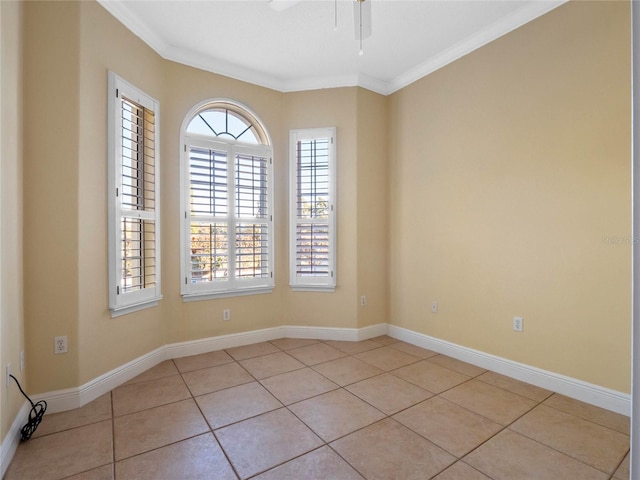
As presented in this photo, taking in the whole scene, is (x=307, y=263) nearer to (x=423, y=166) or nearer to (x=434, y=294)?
(x=434, y=294)

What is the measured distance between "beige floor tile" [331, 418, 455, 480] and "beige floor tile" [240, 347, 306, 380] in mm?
1067

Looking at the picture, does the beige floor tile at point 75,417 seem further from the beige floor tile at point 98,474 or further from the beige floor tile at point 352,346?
the beige floor tile at point 352,346

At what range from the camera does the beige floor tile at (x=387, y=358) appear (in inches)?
119

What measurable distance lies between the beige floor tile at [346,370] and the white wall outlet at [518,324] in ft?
3.86

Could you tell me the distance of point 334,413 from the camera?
7.20 feet

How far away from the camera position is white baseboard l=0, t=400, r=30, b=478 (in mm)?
1657

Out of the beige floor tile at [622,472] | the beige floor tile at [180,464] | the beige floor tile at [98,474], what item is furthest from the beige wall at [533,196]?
→ the beige floor tile at [98,474]

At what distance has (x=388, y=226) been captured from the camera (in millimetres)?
3904

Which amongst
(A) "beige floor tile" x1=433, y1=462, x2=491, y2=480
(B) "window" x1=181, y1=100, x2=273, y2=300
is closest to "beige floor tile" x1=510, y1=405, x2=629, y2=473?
(A) "beige floor tile" x1=433, y1=462, x2=491, y2=480

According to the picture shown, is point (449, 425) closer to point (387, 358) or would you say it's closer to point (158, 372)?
point (387, 358)

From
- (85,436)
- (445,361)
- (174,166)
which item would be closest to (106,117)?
(174,166)

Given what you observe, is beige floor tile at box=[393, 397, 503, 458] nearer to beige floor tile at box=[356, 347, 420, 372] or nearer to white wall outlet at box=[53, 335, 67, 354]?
beige floor tile at box=[356, 347, 420, 372]

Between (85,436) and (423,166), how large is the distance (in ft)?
11.5

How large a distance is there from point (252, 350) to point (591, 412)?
2.78 metres
